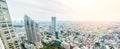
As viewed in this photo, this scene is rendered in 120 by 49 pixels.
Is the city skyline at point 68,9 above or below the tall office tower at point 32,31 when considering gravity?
above

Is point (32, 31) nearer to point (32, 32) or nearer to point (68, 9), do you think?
point (32, 32)

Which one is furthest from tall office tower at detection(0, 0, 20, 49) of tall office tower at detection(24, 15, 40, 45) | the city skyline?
tall office tower at detection(24, 15, 40, 45)

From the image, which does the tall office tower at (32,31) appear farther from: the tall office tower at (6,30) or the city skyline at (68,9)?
the tall office tower at (6,30)

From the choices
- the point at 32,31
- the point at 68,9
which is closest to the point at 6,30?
the point at 32,31

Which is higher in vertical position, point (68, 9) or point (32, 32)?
point (68, 9)

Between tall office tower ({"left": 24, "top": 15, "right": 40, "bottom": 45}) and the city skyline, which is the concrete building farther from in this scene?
the city skyline

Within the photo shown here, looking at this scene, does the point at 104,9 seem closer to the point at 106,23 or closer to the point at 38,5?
the point at 106,23

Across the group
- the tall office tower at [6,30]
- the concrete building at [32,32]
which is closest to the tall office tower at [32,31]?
the concrete building at [32,32]
